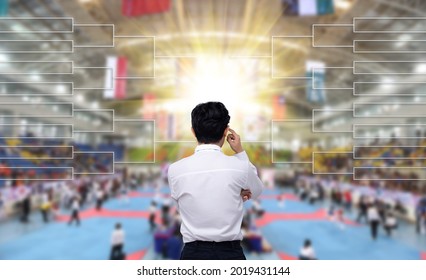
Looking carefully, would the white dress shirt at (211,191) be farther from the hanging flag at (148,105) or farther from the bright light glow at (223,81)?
the hanging flag at (148,105)

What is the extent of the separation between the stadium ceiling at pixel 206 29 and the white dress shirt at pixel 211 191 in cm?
407

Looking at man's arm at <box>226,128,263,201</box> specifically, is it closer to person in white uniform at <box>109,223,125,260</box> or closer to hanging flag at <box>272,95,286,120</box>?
person in white uniform at <box>109,223,125,260</box>

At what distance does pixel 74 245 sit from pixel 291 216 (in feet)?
19.0

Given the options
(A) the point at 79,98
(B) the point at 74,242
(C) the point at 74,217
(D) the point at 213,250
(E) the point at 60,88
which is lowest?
(B) the point at 74,242

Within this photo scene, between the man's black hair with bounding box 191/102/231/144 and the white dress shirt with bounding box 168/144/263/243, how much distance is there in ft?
0.19

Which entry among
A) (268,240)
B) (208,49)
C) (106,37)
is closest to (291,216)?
(268,240)

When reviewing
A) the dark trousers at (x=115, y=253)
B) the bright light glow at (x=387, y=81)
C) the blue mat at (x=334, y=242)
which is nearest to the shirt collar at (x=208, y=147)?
the bright light glow at (x=387, y=81)

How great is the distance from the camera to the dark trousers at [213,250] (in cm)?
107

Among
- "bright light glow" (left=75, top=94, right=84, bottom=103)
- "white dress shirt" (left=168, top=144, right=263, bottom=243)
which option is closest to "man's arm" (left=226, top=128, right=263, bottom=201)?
"white dress shirt" (left=168, top=144, right=263, bottom=243)

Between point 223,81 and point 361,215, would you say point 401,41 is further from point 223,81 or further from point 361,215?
point 361,215

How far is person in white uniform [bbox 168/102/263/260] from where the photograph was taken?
1047 mm

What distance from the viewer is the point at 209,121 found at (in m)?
1.10

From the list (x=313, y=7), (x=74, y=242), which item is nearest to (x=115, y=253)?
(x=74, y=242)

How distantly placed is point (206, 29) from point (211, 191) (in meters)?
6.08
